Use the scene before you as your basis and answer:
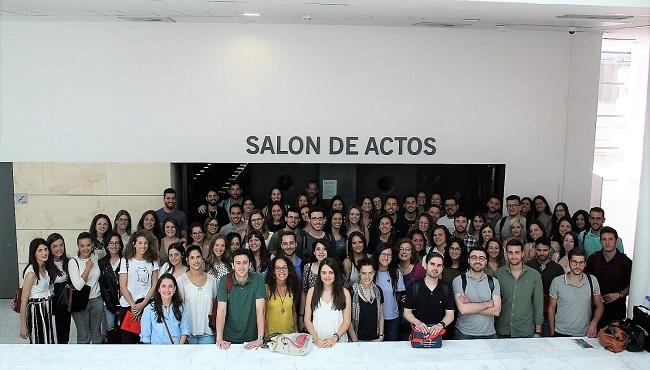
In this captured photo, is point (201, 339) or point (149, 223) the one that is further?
point (149, 223)

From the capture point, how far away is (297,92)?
384 inches

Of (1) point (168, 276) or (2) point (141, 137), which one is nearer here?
(1) point (168, 276)

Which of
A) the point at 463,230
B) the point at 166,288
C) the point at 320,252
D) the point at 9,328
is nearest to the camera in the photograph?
the point at 166,288

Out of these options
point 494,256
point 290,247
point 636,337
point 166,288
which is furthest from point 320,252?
point 636,337

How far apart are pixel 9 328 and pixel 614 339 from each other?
7.66 meters

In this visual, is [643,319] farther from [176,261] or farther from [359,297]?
[176,261]

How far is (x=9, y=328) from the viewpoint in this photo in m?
8.80

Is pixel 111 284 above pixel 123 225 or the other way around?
the other way around

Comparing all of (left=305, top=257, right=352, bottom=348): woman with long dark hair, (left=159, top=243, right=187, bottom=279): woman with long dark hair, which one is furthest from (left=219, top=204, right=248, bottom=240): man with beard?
(left=305, top=257, right=352, bottom=348): woman with long dark hair

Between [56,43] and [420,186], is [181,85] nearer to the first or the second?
[56,43]

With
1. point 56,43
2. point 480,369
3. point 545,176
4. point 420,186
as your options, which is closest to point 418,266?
point 480,369

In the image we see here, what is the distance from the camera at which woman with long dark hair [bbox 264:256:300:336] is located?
630 cm

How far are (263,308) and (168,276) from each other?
0.96 metres

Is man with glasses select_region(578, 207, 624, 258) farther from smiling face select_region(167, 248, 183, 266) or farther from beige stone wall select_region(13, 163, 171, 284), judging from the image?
beige stone wall select_region(13, 163, 171, 284)
